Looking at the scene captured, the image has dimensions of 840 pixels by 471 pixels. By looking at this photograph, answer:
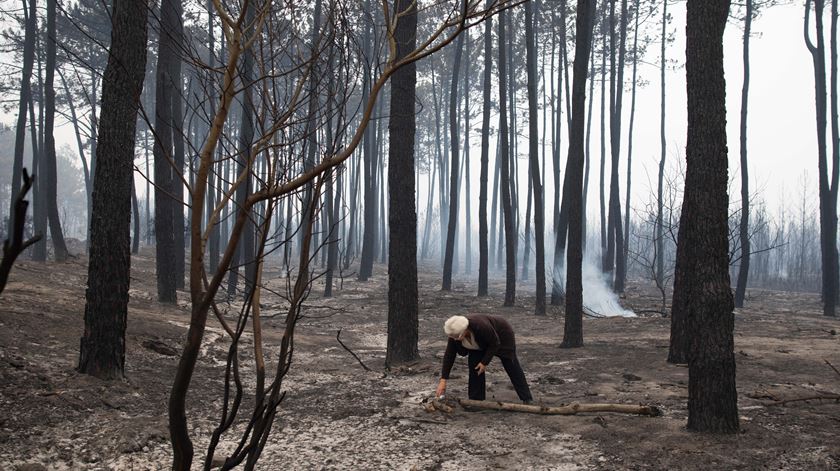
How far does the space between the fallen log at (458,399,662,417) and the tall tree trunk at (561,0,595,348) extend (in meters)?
4.66

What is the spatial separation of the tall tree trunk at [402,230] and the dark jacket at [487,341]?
2579 millimetres

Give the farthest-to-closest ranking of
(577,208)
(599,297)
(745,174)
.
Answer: (599,297)
(745,174)
(577,208)

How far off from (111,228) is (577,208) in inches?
320

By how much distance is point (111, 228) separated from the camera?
22.5ft

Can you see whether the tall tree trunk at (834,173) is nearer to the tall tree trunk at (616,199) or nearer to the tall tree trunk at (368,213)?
the tall tree trunk at (616,199)

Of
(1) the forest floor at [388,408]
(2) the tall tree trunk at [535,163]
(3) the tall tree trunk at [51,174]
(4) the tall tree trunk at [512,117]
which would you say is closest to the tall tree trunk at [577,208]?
(1) the forest floor at [388,408]

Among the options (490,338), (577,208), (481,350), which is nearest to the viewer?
(490,338)

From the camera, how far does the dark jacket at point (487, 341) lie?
7.10m

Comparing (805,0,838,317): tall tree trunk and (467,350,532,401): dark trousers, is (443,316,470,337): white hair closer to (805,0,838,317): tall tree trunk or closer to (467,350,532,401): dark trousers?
(467,350,532,401): dark trousers

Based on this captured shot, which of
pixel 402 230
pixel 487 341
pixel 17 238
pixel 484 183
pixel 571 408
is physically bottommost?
pixel 571 408

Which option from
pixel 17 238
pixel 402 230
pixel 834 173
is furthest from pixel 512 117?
pixel 17 238

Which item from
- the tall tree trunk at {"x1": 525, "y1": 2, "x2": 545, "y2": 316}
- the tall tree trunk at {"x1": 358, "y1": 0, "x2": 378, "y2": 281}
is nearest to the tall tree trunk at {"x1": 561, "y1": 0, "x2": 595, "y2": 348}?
the tall tree trunk at {"x1": 525, "y1": 2, "x2": 545, "y2": 316}

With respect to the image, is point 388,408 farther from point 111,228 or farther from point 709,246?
point 709,246

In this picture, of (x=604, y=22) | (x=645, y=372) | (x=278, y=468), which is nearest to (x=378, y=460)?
(x=278, y=468)
